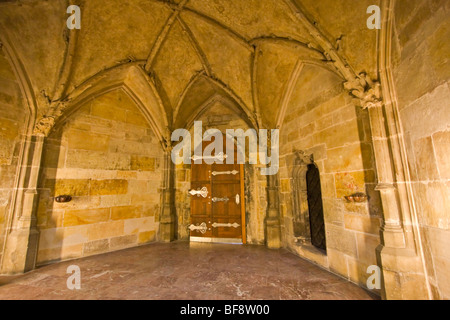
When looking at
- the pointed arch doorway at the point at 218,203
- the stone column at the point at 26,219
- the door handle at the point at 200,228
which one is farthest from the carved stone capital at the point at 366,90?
the stone column at the point at 26,219

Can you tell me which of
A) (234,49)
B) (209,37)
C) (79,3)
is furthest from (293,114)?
(79,3)

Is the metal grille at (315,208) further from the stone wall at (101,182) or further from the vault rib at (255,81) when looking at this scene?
the stone wall at (101,182)

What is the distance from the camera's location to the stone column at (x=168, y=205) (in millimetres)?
4801

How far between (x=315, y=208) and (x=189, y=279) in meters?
2.51

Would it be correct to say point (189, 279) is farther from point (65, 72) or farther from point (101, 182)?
point (65, 72)

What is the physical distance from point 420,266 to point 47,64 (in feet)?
19.9

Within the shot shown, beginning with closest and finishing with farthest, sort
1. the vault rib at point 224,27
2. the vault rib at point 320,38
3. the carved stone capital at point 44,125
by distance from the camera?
the vault rib at point 320,38 < the carved stone capital at point 44,125 < the vault rib at point 224,27

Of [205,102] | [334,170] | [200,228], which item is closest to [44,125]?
[205,102]

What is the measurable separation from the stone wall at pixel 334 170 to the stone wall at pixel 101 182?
345 cm

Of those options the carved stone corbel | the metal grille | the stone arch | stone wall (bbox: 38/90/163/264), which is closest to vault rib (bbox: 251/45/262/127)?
the stone arch

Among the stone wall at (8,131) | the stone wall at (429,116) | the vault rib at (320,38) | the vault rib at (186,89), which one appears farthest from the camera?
the vault rib at (186,89)

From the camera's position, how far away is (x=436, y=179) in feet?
5.88

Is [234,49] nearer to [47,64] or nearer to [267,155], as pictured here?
[267,155]

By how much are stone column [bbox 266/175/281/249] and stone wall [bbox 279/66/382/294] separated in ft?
0.64
